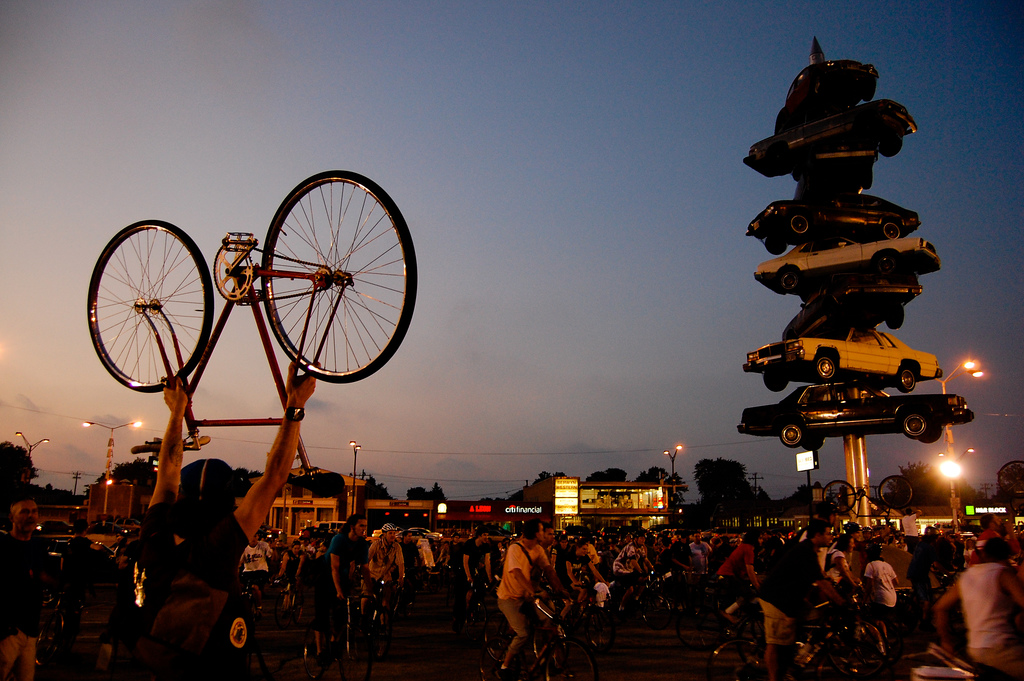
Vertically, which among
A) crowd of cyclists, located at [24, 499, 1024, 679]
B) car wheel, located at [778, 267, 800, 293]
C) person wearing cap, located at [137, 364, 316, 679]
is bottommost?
crowd of cyclists, located at [24, 499, 1024, 679]

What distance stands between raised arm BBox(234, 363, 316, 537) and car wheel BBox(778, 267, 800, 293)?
54396 mm

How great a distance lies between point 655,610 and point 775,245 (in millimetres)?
41536

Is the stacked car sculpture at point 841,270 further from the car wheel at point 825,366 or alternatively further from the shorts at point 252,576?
the shorts at point 252,576

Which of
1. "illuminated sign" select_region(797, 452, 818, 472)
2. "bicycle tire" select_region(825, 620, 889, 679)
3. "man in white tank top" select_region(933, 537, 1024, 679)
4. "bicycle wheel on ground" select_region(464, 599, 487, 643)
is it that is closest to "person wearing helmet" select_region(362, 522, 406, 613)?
"bicycle wheel on ground" select_region(464, 599, 487, 643)

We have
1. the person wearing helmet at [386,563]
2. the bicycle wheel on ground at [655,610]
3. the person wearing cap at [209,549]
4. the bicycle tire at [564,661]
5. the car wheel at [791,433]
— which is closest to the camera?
the person wearing cap at [209,549]

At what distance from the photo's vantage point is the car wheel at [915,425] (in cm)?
5028

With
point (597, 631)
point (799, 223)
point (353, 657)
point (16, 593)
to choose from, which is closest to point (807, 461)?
point (799, 223)

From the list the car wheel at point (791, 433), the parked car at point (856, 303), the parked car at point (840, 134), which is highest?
the parked car at point (840, 134)

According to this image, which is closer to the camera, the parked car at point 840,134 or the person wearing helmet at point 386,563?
the person wearing helmet at point 386,563

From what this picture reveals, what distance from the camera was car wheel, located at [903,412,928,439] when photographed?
5028cm

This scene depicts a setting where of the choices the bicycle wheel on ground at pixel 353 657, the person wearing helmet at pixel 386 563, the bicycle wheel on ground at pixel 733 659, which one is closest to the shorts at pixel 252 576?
the person wearing helmet at pixel 386 563

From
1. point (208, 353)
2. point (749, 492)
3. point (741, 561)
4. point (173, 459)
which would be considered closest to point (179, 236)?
point (208, 353)

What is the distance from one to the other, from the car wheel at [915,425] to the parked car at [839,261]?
10050 mm

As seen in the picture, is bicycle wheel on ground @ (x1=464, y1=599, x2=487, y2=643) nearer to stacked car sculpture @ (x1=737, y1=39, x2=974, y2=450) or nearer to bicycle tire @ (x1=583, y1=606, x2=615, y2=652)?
bicycle tire @ (x1=583, y1=606, x2=615, y2=652)
